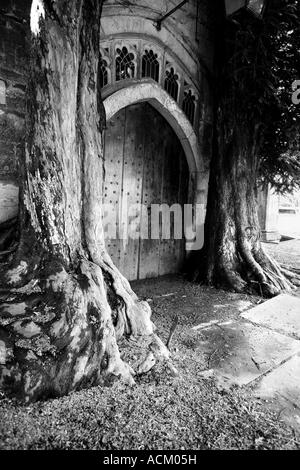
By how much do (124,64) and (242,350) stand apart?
345cm

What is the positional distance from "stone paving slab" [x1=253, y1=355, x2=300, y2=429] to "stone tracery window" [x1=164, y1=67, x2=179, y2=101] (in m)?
3.70

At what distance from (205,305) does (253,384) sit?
1537 millimetres

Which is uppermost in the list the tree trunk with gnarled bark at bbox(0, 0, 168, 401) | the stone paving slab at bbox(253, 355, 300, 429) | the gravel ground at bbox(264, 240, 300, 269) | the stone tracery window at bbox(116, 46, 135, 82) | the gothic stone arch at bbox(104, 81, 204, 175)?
the stone tracery window at bbox(116, 46, 135, 82)

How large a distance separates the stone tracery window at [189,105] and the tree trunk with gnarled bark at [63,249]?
2492 millimetres

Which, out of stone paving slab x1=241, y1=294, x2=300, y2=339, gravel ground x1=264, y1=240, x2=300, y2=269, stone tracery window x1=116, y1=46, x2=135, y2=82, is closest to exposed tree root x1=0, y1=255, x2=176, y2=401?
stone paving slab x1=241, y1=294, x2=300, y2=339

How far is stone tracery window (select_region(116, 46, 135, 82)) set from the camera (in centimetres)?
Result: 379

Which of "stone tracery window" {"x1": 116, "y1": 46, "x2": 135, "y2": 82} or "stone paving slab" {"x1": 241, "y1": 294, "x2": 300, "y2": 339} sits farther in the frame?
"stone tracery window" {"x1": 116, "y1": 46, "x2": 135, "y2": 82}

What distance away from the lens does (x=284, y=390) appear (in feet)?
6.93

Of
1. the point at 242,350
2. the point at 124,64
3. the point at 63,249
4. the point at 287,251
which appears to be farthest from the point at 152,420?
the point at 287,251

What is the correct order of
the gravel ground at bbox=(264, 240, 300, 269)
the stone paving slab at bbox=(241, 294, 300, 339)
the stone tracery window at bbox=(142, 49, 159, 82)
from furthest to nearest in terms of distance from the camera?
the gravel ground at bbox=(264, 240, 300, 269) → the stone tracery window at bbox=(142, 49, 159, 82) → the stone paving slab at bbox=(241, 294, 300, 339)

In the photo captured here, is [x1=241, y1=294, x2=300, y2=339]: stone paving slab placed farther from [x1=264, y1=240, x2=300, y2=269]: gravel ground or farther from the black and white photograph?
[x1=264, y1=240, x2=300, y2=269]: gravel ground

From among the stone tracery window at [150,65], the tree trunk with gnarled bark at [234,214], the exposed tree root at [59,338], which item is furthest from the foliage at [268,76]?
the exposed tree root at [59,338]

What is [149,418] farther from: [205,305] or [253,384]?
[205,305]

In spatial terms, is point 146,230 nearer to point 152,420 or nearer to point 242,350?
point 242,350
